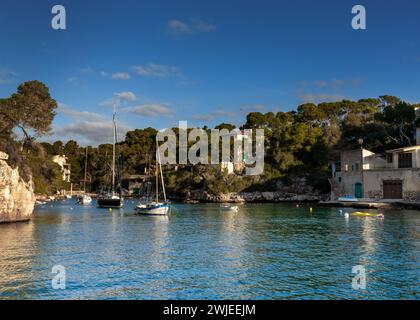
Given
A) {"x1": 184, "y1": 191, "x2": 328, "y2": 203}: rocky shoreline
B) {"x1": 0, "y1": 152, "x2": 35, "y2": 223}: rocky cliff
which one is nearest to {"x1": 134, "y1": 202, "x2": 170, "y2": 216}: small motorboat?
{"x1": 0, "y1": 152, "x2": 35, "y2": 223}: rocky cliff

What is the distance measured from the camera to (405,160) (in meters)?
56.4

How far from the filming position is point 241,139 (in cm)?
8731

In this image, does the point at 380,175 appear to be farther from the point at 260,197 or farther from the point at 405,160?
the point at 260,197

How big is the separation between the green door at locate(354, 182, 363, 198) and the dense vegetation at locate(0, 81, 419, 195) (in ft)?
27.6

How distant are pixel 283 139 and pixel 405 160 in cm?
3177

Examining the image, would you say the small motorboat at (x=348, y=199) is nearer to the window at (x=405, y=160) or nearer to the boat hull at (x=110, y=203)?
the window at (x=405, y=160)

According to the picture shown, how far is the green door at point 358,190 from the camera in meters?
61.6

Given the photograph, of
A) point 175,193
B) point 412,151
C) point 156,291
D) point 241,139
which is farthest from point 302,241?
point 175,193

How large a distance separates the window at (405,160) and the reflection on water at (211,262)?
2625cm

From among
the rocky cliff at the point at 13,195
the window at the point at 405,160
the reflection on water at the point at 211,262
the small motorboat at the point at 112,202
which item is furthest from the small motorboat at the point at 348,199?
the rocky cliff at the point at 13,195

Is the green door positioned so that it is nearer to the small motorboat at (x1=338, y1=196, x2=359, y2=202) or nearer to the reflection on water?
the small motorboat at (x1=338, y1=196, x2=359, y2=202)

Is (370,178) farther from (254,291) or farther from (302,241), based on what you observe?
(254,291)

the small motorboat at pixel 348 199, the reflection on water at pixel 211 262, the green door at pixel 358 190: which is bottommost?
the reflection on water at pixel 211 262

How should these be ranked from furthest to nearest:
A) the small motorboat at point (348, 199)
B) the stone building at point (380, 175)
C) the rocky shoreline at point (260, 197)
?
1. the rocky shoreline at point (260, 197)
2. the small motorboat at point (348, 199)
3. the stone building at point (380, 175)
